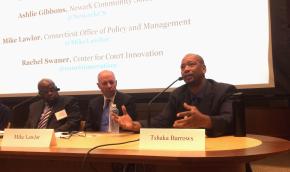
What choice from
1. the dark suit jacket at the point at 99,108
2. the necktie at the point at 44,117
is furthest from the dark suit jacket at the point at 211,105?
the necktie at the point at 44,117

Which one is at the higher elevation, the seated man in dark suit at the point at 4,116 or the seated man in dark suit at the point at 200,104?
the seated man in dark suit at the point at 200,104

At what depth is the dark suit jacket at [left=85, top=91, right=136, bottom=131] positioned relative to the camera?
284cm

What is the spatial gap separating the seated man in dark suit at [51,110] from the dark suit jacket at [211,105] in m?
0.90

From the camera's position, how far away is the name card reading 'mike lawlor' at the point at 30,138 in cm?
173

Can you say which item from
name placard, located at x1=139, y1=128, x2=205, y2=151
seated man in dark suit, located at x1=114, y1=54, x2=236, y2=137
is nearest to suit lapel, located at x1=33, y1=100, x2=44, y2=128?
seated man in dark suit, located at x1=114, y1=54, x2=236, y2=137

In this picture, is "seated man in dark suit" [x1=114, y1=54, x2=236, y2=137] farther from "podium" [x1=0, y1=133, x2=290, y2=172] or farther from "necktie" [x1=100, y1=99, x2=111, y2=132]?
→ "necktie" [x1=100, y1=99, x2=111, y2=132]

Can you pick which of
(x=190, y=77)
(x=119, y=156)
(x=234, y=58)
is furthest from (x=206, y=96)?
(x=119, y=156)

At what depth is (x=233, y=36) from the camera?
286 cm

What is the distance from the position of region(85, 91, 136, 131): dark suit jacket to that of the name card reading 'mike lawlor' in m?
1.06

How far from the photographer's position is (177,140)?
1.47 metres

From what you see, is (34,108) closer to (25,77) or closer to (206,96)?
(25,77)

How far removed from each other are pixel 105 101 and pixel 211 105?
3.28 feet

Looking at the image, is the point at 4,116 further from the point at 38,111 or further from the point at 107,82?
the point at 107,82

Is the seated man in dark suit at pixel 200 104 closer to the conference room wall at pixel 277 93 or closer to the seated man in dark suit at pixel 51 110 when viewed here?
the conference room wall at pixel 277 93
